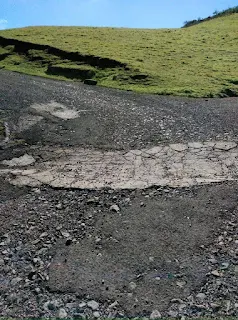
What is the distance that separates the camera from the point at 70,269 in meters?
4.44

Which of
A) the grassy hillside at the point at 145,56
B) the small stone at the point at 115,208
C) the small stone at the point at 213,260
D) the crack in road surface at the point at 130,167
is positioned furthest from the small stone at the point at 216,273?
the grassy hillside at the point at 145,56

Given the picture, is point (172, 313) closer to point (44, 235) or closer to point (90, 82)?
point (44, 235)

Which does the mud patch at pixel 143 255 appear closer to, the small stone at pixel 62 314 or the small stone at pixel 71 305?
the small stone at pixel 71 305

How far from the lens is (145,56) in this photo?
53.4 ft

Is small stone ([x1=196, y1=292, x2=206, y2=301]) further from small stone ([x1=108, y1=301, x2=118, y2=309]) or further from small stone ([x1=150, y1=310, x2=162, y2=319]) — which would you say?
small stone ([x1=108, y1=301, x2=118, y2=309])

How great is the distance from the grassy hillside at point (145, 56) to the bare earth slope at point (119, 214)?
9.87ft

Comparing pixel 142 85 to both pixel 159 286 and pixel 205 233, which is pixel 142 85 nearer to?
pixel 205 233

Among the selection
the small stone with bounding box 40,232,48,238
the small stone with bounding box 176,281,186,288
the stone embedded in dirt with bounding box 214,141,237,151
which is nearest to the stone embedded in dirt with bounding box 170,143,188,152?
the stone embedded in dirt with bounding box 214,141,237,151

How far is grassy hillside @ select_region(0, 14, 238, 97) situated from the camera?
41.3ft

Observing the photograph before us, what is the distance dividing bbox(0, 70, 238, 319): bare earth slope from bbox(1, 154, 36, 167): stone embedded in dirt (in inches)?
1.4

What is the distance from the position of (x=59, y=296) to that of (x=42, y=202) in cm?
196

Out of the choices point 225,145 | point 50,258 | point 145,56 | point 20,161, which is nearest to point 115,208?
point 50,258

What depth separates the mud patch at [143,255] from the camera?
4102 mm

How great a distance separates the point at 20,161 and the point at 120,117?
2995 mm
